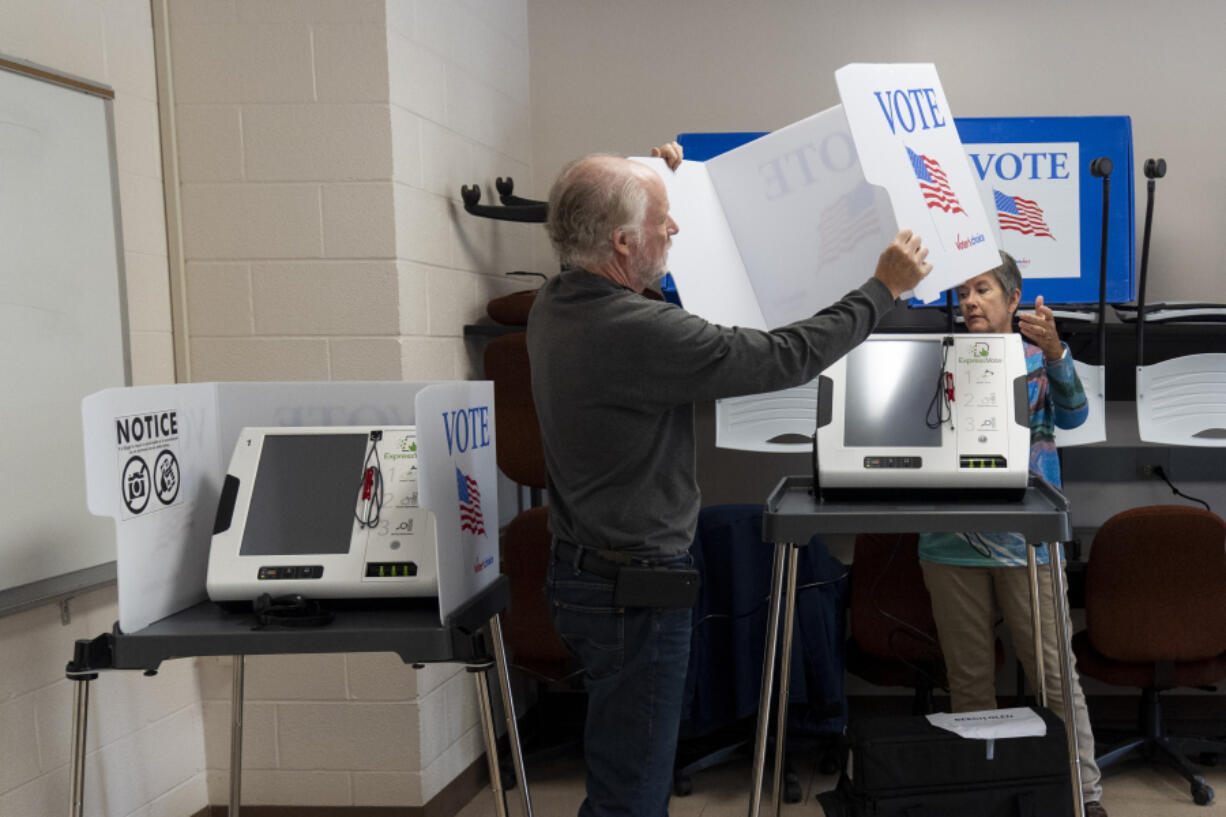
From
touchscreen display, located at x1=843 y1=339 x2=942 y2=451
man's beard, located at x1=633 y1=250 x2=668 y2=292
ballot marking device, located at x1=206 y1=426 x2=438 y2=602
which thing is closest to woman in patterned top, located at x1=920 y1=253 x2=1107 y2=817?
touchscreen display, located at x1=843 y1=339 x2=942 y2=451

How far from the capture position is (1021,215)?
115 inches

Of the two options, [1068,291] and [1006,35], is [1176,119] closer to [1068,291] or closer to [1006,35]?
[1006,35]

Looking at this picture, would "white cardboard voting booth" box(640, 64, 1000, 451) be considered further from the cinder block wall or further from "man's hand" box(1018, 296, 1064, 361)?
the cinder block wall

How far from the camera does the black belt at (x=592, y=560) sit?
1.69m

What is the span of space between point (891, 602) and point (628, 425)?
152 cm

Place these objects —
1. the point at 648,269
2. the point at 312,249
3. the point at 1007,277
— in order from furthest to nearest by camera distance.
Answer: the point at 312,249, the point at 1007,277, the point at 648,269

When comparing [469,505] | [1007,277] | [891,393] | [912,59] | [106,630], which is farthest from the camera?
[912,59]

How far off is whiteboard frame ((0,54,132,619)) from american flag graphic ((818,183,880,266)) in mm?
1457

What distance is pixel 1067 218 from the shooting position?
292cm

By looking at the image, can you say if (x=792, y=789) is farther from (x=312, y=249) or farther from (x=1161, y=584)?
(x=312, y=249)

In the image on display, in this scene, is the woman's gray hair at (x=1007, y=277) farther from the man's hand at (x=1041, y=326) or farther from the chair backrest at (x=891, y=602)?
the chair backrest at (x=891, y=602)

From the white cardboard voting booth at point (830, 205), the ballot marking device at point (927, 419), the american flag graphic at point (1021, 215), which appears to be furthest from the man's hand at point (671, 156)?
the american flag graphic at point (1021, 215)

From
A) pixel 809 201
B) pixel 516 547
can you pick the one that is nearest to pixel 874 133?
pixel 809 201

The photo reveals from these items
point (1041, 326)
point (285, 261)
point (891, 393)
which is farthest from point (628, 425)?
point (285, 261)
